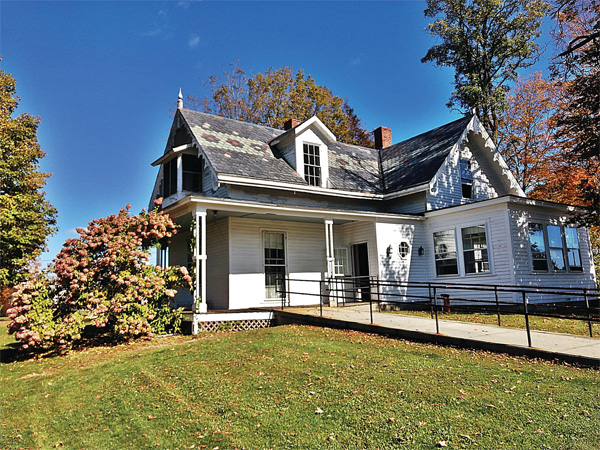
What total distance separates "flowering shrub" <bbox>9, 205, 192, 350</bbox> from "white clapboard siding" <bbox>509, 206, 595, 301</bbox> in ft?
35.8

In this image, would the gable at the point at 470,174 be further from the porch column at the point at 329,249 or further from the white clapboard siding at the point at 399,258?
the porch column at the point at 329,249

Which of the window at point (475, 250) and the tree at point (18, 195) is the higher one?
the tree at point (18, 195)

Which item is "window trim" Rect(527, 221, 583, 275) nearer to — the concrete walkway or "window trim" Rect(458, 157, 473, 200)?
"window trim" Rect(458, 157, 473, 200)

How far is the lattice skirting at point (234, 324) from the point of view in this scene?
11.3 meters

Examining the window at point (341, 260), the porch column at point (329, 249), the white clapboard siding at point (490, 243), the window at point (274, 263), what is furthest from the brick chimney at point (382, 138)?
the window at point (274, 263)

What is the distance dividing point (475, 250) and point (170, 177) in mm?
11932

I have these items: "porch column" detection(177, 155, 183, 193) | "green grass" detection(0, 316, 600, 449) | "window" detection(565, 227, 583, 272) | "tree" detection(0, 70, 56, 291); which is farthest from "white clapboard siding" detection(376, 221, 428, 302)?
"tree" detection(0, 70, 56, 291)

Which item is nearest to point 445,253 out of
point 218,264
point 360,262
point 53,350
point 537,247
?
point 537,247

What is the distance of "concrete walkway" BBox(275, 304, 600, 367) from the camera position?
22.6 feet

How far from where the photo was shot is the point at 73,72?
13086 millimetres

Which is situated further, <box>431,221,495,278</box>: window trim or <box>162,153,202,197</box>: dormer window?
<box>162,153,202,197</box>: dormer window

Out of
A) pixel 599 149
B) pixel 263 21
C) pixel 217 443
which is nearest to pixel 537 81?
pixel 599 149

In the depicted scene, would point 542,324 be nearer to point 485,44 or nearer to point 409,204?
point 409,204

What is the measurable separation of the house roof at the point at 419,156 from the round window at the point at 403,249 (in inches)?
104
